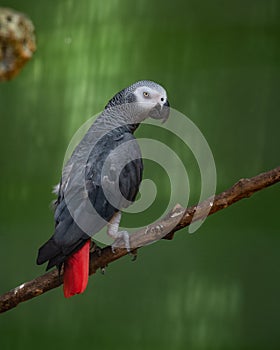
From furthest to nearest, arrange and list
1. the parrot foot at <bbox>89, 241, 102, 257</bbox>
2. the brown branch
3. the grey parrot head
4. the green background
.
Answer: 1. the green background
2. the grey parrot head
3. the parrot foot at <bbox>89, 241, 102, 257</bbox>
4. the brown branch

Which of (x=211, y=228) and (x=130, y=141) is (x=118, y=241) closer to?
(x=130, y=141)

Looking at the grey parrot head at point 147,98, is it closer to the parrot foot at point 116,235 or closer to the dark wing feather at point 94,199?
the dark wing feather at point 94,199

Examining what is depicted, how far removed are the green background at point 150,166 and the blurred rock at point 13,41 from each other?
1174 mm

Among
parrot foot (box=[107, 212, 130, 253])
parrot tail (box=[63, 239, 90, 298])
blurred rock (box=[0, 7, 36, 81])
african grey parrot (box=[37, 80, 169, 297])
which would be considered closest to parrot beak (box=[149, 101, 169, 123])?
african grey parrot (box=[37, 80, 169, 297])

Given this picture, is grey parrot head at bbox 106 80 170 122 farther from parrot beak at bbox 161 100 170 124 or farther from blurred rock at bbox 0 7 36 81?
blurred rock at bbox 0 7 36 81

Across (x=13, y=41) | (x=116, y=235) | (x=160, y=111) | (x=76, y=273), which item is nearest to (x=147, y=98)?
(x=160, y=111)

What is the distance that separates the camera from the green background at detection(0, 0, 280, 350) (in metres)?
2.42

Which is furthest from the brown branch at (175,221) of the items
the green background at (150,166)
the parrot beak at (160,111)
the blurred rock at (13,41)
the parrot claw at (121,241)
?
the green background at (150,166)

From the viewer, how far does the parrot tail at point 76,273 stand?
163 cm

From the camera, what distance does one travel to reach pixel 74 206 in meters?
1.71

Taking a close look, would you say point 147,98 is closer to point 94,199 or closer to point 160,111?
point 160,111

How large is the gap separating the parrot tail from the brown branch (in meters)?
0.04

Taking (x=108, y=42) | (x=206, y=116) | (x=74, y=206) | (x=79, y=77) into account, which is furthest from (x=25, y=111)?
(x=74, y=206)

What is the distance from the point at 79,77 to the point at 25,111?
24 cm
